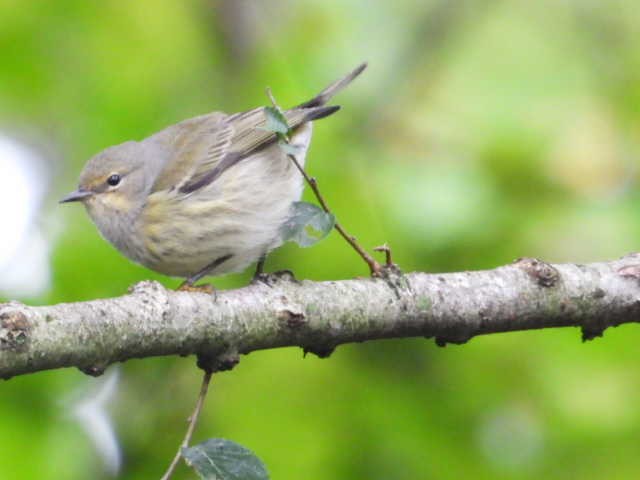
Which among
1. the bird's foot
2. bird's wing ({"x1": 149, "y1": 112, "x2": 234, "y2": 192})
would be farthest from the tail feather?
the bird's foot

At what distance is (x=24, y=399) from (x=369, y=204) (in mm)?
1526

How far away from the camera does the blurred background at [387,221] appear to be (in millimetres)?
3844

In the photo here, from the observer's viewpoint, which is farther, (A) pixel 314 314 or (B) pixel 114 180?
(B) pixel 114 180

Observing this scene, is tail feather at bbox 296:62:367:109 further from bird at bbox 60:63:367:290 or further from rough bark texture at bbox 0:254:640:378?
rough bark texture at bbox 0:254:640:378

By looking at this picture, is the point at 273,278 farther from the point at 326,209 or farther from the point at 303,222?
the point at 326,209

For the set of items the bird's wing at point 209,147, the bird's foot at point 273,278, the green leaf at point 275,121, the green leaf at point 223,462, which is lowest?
the green leaf at point 223,462

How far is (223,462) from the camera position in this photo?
2551mm

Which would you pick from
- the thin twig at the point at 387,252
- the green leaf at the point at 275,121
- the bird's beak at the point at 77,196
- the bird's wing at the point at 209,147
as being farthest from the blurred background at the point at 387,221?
the green leaf at the point at 275,121

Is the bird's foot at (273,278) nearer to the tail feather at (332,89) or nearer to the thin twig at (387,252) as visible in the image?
the thin twig at (387,252)

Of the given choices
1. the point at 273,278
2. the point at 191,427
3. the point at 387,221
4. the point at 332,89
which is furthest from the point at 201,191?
the point at 191,427

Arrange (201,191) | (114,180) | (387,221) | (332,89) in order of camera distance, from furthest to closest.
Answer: (114,180), (201,191), (332,89), (387,221)

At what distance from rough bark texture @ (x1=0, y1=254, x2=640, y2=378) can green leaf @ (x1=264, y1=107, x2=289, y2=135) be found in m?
0.49

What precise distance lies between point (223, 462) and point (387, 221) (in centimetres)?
162

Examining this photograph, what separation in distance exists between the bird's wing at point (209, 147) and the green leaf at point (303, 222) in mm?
1848
